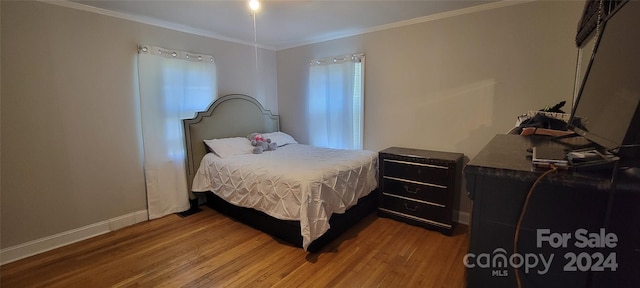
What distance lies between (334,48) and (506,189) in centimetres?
326

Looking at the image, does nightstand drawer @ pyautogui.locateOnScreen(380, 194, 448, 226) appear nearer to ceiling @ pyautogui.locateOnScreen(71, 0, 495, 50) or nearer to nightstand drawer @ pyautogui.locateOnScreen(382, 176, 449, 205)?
nightstand drawer @ pyautogui.locateOnScreen(382, 176, 449, 205)

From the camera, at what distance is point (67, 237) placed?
2531 mm

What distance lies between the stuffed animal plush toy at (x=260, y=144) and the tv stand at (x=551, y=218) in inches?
112

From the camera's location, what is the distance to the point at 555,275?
2.43ft

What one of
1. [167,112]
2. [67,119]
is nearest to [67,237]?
[67,119]

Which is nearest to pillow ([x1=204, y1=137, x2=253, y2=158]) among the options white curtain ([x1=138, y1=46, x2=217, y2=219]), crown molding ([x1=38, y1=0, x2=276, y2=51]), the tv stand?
white curtain ([x1=138, y1=46, x2=217, y2=219])

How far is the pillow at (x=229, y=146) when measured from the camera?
128 inches

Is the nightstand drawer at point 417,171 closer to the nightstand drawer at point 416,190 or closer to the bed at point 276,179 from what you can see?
the nightstand drawer at point 416,190

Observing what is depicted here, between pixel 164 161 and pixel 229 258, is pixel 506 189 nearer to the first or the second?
pixel 229 258

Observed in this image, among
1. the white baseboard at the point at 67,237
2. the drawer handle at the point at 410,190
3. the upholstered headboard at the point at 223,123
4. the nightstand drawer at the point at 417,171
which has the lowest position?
the white baseboard at the point at 67,237

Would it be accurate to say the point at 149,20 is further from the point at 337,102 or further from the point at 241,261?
the point at 241,261

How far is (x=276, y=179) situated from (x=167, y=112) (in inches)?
66.9

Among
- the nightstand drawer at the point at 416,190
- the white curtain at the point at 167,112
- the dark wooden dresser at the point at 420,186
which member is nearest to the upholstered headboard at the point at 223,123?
the white curtain at the point at 167,112

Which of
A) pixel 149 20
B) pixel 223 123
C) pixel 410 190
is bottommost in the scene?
pixel 410 190
